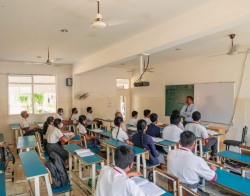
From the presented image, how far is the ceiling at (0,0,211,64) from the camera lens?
8.12 feet

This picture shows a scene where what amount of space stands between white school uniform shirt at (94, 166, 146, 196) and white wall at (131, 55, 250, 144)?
4.81 m

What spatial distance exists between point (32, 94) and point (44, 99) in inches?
18.7

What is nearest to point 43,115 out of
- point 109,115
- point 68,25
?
point 109,115

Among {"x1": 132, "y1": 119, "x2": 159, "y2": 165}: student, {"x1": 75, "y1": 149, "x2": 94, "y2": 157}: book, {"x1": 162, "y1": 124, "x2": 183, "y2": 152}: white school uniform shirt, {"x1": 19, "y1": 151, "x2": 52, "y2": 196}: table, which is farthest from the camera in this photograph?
{"x1": 162, "y1": 124, "x2": 183, "y2": 152}: white school uniform shirt

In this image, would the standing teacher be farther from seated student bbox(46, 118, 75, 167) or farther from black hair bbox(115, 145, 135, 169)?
black hair bbox(115, 145, 135, 169)

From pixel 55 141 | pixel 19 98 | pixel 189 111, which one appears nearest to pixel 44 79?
pixel 19 98

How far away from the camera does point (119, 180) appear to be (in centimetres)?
150

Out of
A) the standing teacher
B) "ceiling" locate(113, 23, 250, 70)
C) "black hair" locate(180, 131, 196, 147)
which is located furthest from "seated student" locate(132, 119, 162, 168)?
"ceiling" locate(113, 23, 250, 70)

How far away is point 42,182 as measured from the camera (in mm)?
3363

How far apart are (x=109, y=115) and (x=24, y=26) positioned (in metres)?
5.75

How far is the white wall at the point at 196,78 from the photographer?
515cm

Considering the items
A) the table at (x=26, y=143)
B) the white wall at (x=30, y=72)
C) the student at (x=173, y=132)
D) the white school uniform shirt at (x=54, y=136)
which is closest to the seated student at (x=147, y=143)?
the student at (x=173, y=132)

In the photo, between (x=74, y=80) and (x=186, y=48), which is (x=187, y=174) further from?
(x=74, y=80)

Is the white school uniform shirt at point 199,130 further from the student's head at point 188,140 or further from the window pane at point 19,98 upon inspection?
the window pane at point 19,98
